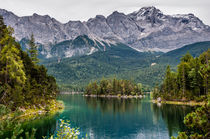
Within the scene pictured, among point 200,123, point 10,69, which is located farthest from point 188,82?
point 200,123

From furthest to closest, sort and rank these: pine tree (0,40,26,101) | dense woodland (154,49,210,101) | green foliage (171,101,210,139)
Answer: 1. dense woodland (154,49,210,101)
2. pine tree (0,40,26,101)
3. green foliage (171,101,210,139)

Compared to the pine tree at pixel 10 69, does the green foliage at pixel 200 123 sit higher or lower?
lower

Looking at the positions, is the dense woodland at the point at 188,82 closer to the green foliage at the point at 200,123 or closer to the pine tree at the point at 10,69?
the pine tree at the point at 10,69

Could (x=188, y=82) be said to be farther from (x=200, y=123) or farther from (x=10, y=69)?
(x=200, y=123)

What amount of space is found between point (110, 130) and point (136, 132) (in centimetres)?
719

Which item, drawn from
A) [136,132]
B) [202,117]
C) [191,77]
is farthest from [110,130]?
[191,77]

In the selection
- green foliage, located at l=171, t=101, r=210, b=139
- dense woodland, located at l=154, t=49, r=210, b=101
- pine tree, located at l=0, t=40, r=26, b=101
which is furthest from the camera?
dense woodland, located at l=154, t=49, r=210, b=101

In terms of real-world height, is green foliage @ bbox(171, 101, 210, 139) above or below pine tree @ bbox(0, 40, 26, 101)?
below

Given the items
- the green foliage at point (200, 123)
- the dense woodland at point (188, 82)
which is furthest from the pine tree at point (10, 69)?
the dense woodland at point (188, 82)

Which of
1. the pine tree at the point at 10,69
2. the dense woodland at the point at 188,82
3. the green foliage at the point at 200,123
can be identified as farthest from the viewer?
the dense woodland at the point at 188,82

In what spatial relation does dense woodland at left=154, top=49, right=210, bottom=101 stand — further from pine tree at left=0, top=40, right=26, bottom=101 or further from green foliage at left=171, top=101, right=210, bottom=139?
green foliage at left=171, top=101, right=210, bottom=139

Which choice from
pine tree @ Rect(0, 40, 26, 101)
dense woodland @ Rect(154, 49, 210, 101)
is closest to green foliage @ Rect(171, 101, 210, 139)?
pine tree @ Rect(0, 40, 26, 101)

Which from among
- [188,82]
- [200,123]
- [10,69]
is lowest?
[200,123]

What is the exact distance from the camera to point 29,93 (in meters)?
77.1
